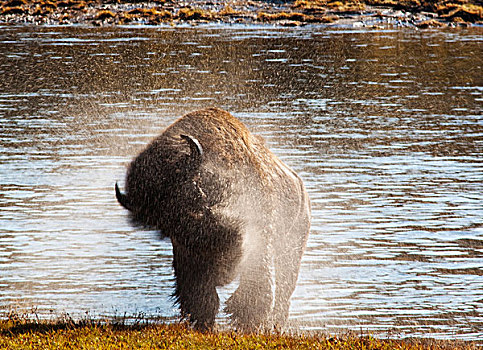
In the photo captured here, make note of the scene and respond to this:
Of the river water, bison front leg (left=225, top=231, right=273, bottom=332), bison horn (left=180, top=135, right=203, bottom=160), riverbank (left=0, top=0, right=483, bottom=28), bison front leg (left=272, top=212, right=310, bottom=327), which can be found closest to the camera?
bison horn (left=180, top=135, right=203, bottom=160)

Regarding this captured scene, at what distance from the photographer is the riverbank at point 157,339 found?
7625 millimetres

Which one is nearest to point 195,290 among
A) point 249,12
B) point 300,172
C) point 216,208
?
point 216,208

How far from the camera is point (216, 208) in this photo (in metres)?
7.23

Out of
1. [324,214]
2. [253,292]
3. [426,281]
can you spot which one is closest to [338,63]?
[324,214]

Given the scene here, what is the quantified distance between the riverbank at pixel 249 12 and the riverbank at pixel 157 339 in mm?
57764

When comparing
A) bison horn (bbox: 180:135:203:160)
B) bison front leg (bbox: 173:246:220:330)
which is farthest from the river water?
bison horn (bbox: 180:135:203:160)

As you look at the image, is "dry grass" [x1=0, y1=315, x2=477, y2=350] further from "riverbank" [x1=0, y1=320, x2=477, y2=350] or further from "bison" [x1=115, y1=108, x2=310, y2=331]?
"bison" [x1=115, y1=108, x2=310, y2=331]

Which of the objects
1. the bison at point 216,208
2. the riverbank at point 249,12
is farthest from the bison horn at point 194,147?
the riverbank at point 249,12

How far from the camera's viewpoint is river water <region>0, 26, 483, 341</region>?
33.6ft

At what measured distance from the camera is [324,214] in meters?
14.2

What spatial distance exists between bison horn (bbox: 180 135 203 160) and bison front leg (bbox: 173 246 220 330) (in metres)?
0.85

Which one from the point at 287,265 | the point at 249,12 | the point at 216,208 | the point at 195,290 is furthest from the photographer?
the point at 249,12

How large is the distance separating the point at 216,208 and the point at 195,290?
1.04m

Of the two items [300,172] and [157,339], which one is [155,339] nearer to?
[157,339]
